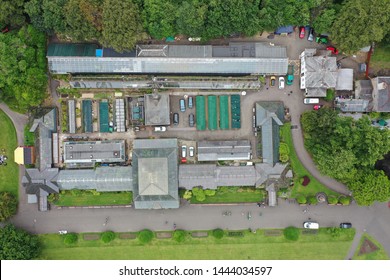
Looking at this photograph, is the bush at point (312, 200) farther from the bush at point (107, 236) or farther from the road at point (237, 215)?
the bush at point (107, 236)

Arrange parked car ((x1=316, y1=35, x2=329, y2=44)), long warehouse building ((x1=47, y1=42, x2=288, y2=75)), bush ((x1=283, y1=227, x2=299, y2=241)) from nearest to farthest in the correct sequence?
long warehouse building ((x1=47, y1=42, x2=288, y2=75)), bush ((x1=283, y1=227, x2=299, y2=241)), parked car ((x1=316, y1=35, x2=329, y2=44))

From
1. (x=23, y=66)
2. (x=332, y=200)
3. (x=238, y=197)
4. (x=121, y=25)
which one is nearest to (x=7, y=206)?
(x=23, y=66)

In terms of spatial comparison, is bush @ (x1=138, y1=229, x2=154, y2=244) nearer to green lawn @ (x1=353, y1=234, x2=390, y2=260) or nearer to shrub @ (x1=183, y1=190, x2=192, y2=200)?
shrub @ (x1=183, y1=190, x2=192, y2=200)

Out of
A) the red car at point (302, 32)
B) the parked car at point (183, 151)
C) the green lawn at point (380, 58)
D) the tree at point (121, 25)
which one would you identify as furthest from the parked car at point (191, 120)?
the green lawn at point (380, 58)

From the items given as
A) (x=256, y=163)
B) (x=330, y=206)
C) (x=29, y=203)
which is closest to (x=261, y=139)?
(x=256, y=163)

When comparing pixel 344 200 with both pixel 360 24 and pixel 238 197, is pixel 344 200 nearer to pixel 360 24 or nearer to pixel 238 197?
pixel 238 197

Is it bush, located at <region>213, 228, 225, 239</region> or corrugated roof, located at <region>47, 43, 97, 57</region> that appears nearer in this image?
corrugated roof, located at <region>47, 43, 97, 57</region>

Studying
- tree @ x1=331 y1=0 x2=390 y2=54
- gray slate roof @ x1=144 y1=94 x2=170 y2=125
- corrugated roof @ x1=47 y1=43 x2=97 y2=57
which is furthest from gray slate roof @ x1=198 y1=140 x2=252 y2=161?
corrugated roof @ x1=47 y1=43 x2=97 y2=57
